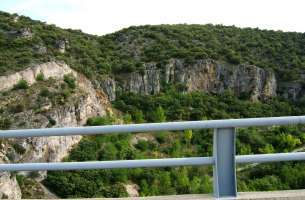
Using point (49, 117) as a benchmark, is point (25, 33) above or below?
above

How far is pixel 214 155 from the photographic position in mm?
4234

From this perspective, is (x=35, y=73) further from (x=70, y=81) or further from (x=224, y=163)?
(x=224, y=163)

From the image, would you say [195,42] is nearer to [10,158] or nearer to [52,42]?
[52,42]

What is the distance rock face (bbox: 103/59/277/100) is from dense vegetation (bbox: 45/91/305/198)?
2101 mm

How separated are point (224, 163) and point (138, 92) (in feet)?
252

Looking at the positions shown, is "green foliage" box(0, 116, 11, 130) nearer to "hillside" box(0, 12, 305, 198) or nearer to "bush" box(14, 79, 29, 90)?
"hillside" box(0, 12, 305, 198)

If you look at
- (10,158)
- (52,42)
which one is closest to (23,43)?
(52,42)

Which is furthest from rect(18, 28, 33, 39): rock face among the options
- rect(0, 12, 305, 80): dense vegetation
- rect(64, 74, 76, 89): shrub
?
rect(64, 74, 76, 89): shrub

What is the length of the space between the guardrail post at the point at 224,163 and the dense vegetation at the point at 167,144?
16.6 metres

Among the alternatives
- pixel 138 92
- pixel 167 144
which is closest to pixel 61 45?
pixel 138 92

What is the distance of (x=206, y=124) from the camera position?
4.06 meters

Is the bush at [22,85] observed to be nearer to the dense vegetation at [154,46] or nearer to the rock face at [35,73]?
the rock face at [35,73]

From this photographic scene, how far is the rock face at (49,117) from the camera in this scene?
39594 mm

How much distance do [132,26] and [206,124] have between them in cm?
10132
